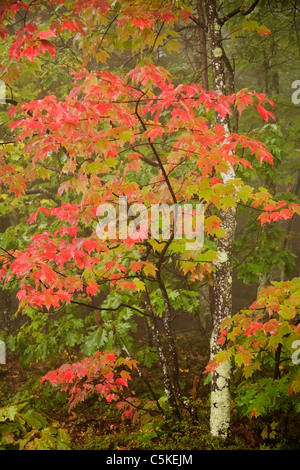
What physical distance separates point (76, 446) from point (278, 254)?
522 cm

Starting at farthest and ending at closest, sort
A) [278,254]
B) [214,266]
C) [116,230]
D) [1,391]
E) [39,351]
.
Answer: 1. [1,391]
2. [278,254]
3. [39,351]
4. [214,266]
5. [116,230]

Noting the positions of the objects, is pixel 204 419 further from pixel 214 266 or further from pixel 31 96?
pixel 31 96

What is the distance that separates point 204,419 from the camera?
17.0 ft

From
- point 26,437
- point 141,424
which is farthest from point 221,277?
point 26,437

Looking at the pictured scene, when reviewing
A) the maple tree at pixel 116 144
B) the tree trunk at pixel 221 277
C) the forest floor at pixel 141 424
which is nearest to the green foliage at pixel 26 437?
the forest floor at pixel 141 424

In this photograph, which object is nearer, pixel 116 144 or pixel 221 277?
pixel 116 144

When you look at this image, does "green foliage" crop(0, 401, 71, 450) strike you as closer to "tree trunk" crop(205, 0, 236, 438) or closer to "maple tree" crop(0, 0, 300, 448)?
"maple tree" crop(0, 0, 300, 448)

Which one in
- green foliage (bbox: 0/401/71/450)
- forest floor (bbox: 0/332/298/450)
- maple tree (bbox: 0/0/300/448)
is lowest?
forest floor (bbox: 0/332/298/450)

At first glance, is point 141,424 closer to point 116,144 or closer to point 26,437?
point 26,437

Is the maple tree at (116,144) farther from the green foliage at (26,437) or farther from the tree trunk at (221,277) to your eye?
the green foliage at (26,437)

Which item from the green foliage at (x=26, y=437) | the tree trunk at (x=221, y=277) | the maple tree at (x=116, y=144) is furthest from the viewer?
the tree trunk at (x=221, y=277)

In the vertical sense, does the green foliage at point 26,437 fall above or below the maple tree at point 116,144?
below

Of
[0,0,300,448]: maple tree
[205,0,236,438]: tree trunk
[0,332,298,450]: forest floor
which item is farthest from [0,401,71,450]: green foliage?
[205,0,236,438]: tree trunk
